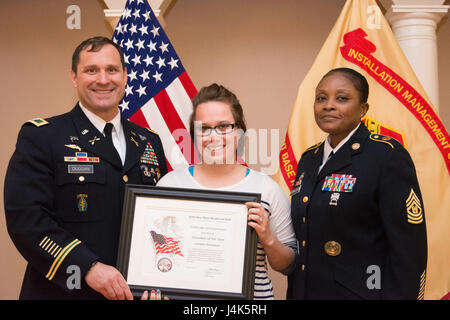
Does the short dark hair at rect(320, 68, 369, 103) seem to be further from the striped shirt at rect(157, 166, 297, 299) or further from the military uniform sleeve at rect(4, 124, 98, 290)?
the military uniform sleeve at rect(4, 124, 98, 290)

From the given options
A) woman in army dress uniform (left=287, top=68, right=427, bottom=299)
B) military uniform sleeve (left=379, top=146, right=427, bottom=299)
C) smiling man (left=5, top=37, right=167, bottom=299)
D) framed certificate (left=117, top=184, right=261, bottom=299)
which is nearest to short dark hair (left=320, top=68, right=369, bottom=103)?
woman in army dress uniform (left=287, top=68, right=427, bottom=299)

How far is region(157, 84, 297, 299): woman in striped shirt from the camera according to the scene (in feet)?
6.50

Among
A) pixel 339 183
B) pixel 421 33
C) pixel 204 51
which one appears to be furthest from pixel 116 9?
pixel 339 183

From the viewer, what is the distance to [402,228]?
6.07 ft

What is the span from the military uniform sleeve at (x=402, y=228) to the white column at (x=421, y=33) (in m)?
2.22

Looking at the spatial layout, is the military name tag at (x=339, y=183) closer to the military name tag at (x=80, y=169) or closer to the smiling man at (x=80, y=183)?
the smiling man at (x=80, y=183)

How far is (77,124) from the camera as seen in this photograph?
212 centimetres

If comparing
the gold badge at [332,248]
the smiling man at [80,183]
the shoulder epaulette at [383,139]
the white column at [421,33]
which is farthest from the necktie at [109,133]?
the white column at [421,33]

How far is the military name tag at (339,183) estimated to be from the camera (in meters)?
1.94

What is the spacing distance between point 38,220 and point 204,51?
3.54 meters
